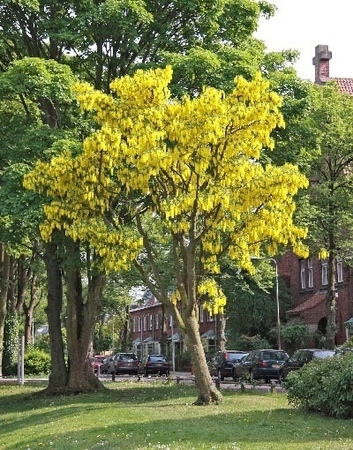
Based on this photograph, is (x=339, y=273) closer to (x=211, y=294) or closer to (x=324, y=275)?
(x=324, y=275)

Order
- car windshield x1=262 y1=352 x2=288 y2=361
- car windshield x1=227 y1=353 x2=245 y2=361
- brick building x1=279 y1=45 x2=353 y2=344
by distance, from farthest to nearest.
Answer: brick building x1=279 y1=45 x2=353 y2=344
car windshield x1=227 y1=353 x2=245 y2=361
car windshield x1=262 y1=352 x2=288 y2=361

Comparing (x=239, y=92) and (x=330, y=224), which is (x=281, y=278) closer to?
(x=330, y=224)

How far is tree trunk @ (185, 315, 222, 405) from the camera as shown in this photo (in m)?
19.4

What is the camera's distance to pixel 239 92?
1745cm

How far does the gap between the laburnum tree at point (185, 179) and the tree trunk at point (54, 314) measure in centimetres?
813

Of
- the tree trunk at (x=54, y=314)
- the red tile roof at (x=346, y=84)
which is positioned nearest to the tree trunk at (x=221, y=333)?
the red tile roof at (x=346, y=84)

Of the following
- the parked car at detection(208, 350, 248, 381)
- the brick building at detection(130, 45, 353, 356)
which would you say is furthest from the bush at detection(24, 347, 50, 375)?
the parked car at detection(208, 350, 248, 381)

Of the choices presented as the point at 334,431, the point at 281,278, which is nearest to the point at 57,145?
the point at 334,431

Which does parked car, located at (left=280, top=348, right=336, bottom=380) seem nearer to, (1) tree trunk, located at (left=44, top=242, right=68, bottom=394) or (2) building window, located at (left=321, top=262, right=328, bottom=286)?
(1) tree trunk, located at (left=44, top=242, right=68, bottom=394)

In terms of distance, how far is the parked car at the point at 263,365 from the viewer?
3588cm

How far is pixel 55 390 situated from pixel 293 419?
43.1 ft

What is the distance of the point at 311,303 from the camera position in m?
52.3

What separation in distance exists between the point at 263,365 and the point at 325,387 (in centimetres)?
2035

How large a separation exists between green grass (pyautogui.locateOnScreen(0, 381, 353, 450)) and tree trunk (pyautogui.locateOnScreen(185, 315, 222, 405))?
39 centimetres
